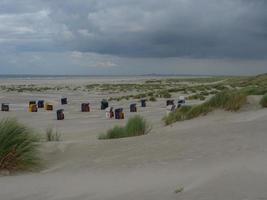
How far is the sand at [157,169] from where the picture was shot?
19.2 ft

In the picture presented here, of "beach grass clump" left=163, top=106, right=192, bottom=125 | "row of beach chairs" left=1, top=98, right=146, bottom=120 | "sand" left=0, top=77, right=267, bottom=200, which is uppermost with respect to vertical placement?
"sand" left=0, top=77, right=267, bottom=200

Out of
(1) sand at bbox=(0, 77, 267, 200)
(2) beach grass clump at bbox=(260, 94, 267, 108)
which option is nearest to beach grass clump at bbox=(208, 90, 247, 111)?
(2) beach grass clump at bbox=(260, 94, 267, 108)

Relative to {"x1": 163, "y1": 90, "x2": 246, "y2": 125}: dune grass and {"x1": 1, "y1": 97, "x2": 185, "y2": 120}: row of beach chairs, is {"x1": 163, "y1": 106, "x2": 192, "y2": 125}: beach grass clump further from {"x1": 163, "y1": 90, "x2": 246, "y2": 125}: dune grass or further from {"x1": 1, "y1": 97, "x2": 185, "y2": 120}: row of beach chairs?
{"x1": 1, "y1": 97, "x2": 185, "y2": 120}: row of beach chairs

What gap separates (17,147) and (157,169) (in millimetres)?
2544

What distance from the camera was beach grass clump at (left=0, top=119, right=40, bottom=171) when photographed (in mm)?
7832

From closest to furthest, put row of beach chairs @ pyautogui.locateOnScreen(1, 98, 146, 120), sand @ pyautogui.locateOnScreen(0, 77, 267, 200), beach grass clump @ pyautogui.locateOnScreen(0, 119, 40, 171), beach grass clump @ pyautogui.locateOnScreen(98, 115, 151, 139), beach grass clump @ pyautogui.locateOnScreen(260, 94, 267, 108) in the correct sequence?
1. sand @ pyautogui.locateOnScreen(0, 77, 267, 200)
2. beach grass clump @ pyautogui.locateOnScreen(0, 119, 40, 171)
3. beach grass clump @ pyautogui.locateOnScreen(98, 115, 151, 139)
4. beach grass clump @ pyautogui.locateOnScreen(260, 94, 267, 108)
5. row of beach chairs @ pyautogui.locateOnScreen(1, 98, 146, 120)

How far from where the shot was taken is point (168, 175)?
22.3 ft

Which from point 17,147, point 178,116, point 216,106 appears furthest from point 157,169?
point 216,106

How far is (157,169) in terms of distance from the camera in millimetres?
7199

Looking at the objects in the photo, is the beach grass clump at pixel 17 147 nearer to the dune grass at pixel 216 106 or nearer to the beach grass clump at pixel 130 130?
the beach grass clump at pixel 130 130

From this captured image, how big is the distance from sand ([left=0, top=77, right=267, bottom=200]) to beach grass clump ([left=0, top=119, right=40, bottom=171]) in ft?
0.89

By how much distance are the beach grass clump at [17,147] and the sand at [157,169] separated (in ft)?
0.89

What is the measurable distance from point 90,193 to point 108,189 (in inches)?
11.5

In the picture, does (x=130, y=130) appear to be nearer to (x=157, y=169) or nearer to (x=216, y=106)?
(x=216, y=106)
